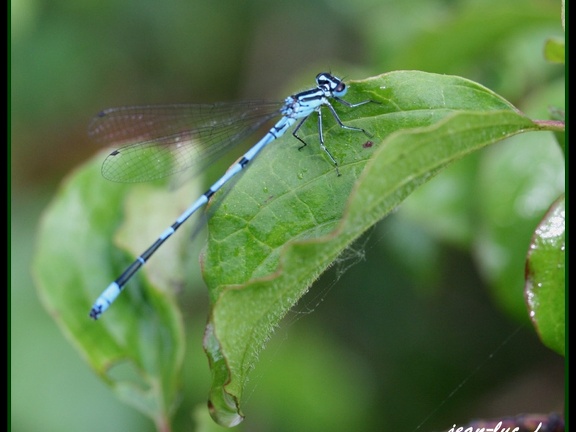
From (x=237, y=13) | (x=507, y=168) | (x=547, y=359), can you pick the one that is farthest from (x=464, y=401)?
(x=237, y=13)

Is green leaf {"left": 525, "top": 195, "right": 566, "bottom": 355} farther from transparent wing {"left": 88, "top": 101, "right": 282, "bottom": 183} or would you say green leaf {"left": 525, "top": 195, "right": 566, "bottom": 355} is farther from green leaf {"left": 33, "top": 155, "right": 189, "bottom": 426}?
transparent wing {"left": 88, "top": 101, "right": 282, "bottom": 183}

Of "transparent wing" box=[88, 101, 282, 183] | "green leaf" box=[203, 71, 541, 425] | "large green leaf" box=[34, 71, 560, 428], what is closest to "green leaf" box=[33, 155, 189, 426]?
"large green leaf" box=[34, 71, 560, 428]

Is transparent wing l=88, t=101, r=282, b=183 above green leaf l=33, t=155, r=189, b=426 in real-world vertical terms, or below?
above

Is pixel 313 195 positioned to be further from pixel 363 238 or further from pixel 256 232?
pixel 363 238

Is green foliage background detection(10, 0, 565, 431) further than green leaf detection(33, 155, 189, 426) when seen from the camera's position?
Yes

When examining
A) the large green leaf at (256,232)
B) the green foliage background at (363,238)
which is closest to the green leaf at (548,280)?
the large green leaf at (256,232)

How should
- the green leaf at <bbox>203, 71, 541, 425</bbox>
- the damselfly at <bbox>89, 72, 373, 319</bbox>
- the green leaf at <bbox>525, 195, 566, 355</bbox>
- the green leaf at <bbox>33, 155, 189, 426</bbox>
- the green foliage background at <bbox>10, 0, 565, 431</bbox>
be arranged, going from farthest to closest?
the green foliage background at <bbox>10, 0, 565, 431</bbox> < the damselfly at <bbox>89, 72, 373, 319</bbox> < the green leaf at <bbox>33, 155, 189, 426</bbox> < the green leaf at <bbox>525, 195, 566, 355</bbox> < the green leaf at <bbox>203, 71, 541, 425</bbox>

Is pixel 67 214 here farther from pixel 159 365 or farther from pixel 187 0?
pixel 187 0
